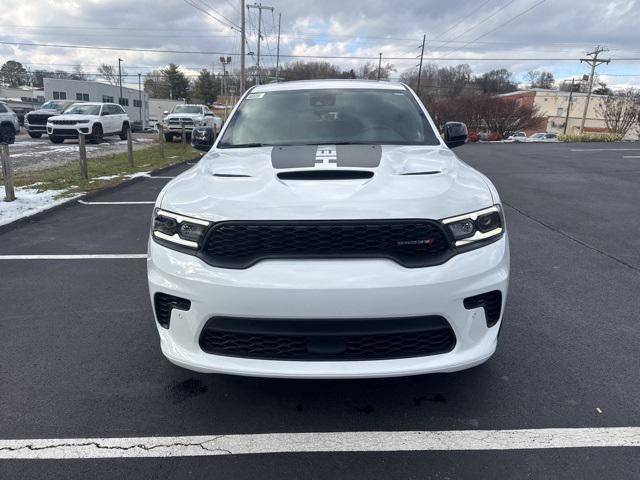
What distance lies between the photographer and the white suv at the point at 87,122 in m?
20.3

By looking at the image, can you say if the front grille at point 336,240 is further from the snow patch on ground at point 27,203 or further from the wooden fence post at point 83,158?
the wooden fence post at point 83,158

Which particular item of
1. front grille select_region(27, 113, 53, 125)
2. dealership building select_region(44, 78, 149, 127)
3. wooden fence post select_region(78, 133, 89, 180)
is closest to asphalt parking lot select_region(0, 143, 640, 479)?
wooden fence post select_region(78, 133, 89, 180)

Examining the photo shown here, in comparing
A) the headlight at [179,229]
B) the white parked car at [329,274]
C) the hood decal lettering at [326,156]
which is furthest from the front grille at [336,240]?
the hood decal lettering at [326,156]

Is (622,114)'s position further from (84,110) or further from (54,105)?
(54,105)

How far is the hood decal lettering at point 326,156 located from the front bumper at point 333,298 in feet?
2.50

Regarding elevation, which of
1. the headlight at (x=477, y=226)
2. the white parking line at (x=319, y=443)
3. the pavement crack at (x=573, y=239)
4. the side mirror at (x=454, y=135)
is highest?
the side mirror at (x=454, y=135)

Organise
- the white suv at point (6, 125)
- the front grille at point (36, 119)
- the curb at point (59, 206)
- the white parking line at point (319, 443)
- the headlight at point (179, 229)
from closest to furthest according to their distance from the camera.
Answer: the white parking line at point (319, 443) < the headlight at point (179, 229) < the curb at point (59, 206) < the white suv at point (6, 125) < the front grille at point (36, 119)

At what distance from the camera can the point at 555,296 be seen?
430cm

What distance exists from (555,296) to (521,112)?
5663 cm

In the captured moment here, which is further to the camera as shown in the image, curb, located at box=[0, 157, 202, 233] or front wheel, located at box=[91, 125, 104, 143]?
front wheel, located at box=[91, 125, 104, 143]

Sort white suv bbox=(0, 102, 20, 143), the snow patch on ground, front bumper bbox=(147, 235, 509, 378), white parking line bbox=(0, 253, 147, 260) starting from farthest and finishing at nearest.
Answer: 1. white suv bbox=(0, 102, 20, 143)
2. the snow patch on ground
3. white parking line bbox=(0, 253, 147, 260)
4. front bumper bbox=(147, 235, 509, 378)

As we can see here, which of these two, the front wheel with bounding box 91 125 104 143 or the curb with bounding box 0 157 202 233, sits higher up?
the front wheel with bounding box 91 125 104 143

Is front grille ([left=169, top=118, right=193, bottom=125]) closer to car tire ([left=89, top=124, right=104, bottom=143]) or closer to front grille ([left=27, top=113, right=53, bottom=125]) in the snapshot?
car tire ([left=89, top=124, right=104, bottom=143])

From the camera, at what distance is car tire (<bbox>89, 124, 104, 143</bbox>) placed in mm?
20875
